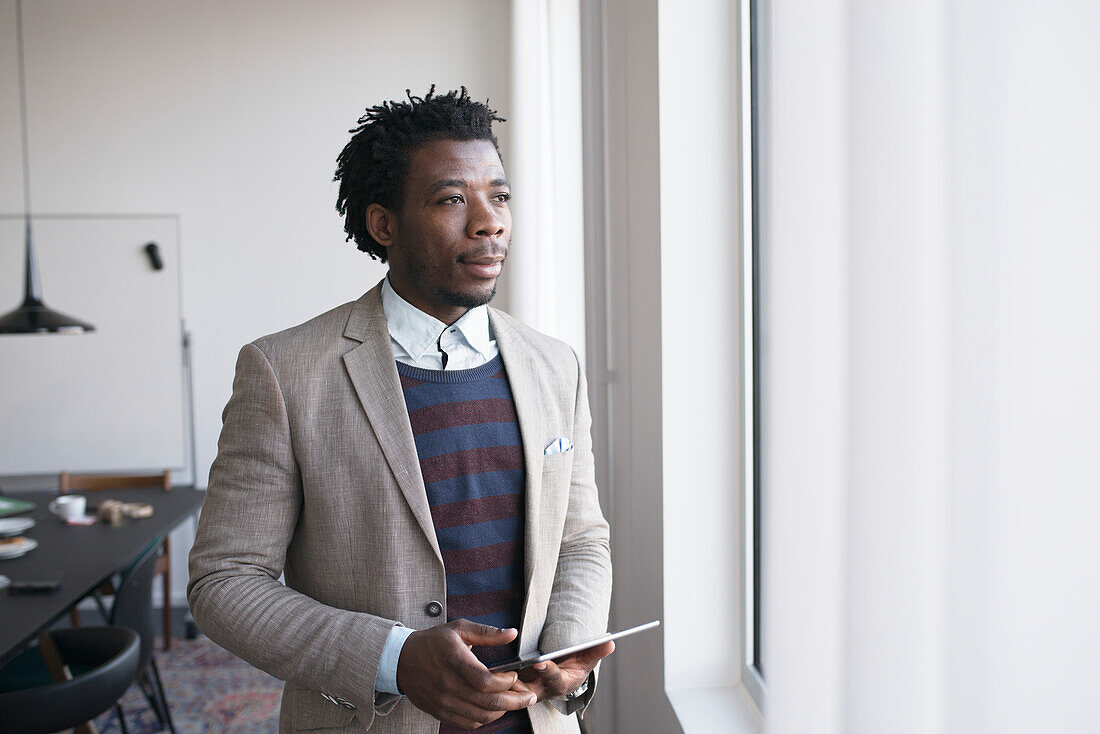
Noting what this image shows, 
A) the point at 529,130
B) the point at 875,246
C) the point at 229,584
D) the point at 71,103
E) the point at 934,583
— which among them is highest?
the point at 71,103

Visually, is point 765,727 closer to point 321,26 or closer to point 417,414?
point 417,414

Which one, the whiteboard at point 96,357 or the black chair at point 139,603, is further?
the whiteboard at point 96,357

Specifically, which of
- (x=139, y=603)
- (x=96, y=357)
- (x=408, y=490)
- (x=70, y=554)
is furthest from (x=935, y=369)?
(x=96, y=357)

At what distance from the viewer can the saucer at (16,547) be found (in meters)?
3.09

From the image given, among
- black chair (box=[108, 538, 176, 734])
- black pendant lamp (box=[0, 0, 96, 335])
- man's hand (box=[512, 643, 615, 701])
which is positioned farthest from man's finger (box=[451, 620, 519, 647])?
black pendant lamp (box=[0, 0, 96, 335])

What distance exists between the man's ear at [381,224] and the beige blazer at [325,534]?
16cm

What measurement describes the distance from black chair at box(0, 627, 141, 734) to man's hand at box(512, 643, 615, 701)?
1881mm

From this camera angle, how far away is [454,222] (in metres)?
1.23

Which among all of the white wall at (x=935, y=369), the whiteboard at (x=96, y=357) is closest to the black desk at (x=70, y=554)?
the whiteboard at (x=96, y=357)

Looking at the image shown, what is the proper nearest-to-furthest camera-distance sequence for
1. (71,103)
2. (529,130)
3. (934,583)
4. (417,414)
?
1. (934,583)
2. (417,414)
3. (529,130)
4. (71,103)

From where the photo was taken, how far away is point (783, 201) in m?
0.86

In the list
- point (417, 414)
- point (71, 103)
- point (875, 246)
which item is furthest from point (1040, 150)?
point (71, 103)

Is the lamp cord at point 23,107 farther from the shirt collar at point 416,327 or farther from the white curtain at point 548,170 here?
the shirt collar at point 416,327

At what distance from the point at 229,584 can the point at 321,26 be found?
4426mm
